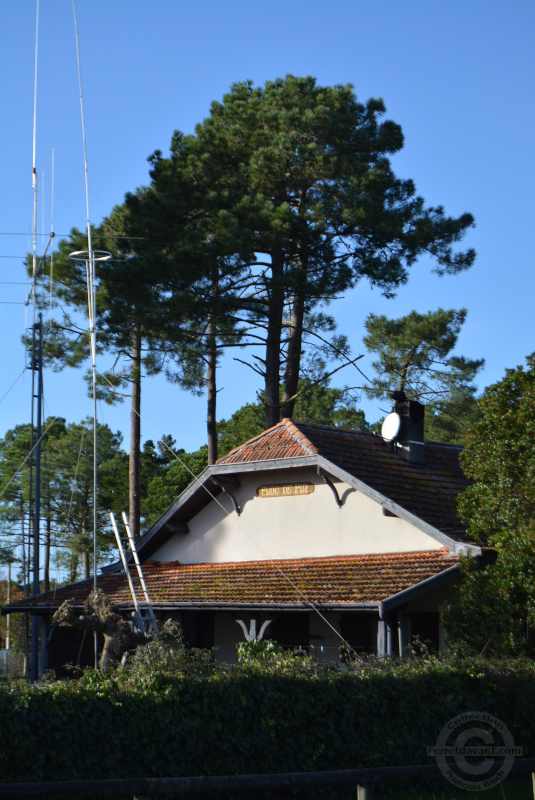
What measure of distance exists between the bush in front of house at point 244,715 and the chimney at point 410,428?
8.72m

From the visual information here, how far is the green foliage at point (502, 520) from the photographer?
11758mm

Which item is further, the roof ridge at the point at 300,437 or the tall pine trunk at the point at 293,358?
the tall pine trunk at the point at 293,358

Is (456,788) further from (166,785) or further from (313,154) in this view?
(313,154)

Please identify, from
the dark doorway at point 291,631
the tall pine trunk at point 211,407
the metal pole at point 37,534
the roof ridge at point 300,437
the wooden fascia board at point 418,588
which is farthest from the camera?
the tall pine trunk at point 211,407

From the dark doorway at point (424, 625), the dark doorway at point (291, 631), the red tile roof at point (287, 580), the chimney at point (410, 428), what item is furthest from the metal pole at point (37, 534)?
the dark doorway at point (424, 625)

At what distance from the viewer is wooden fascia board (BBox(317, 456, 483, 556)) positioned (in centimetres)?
1360

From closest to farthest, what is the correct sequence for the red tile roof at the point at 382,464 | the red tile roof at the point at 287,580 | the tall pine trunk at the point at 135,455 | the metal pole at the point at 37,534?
1. the red tile roof at the point at 287,580
2. the red tile roof at the point at 382,464
3. the metal pole at the point at 37,534
4. the tall pine trunk at the point at 135,455

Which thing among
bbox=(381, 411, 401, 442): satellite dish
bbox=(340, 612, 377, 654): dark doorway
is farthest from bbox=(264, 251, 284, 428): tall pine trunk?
bbox=(340, 612, 377, 654): dark doorway

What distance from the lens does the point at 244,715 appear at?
8133 mm

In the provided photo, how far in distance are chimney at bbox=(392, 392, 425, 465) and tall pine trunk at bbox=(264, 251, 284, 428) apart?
7438 millimetres

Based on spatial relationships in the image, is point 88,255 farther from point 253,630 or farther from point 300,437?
point 253,630

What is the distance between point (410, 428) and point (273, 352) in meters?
8.62

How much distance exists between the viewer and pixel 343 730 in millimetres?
8695

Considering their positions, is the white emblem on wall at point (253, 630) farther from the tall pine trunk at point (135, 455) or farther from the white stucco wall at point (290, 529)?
the tall pine trunk at point (135, 455)
